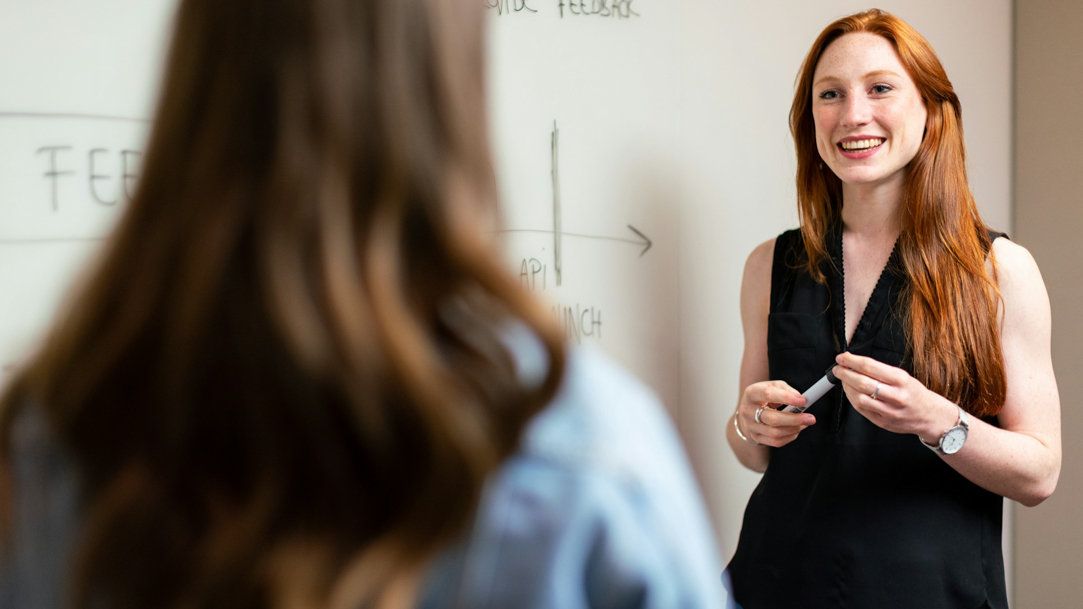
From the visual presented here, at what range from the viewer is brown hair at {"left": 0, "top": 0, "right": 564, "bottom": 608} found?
16.2 inches

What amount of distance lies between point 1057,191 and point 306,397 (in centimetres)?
198

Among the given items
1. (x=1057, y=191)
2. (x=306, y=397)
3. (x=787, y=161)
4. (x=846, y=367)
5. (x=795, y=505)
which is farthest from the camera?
(x=1057, y=191)

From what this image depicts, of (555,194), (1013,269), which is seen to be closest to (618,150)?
(555,194)

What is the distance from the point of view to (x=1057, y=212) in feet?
6.30

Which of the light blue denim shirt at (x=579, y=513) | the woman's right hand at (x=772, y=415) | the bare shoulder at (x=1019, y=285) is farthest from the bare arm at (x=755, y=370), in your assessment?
the light blue denim shirt at (x=579, y=513)

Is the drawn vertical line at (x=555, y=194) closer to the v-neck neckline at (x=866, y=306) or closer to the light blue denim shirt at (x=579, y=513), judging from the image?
the v-neck neckline at (x=866, y=306)

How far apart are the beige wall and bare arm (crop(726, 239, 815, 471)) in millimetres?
813

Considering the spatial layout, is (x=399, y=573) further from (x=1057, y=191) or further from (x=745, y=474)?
(x=1057, y=191)

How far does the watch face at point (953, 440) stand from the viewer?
3.97ft

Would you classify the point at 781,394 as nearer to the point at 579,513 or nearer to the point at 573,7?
the point at 573,7

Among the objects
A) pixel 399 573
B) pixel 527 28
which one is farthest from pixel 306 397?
pixel 527 28

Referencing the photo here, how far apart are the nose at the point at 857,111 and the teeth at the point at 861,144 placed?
0.10 feet

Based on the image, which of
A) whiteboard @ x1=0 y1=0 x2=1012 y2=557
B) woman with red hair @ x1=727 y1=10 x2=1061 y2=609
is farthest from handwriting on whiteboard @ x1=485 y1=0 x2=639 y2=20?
woman with red hair @ x1=727 y1=10 x2=1061 y2=609

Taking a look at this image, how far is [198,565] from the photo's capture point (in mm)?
427
